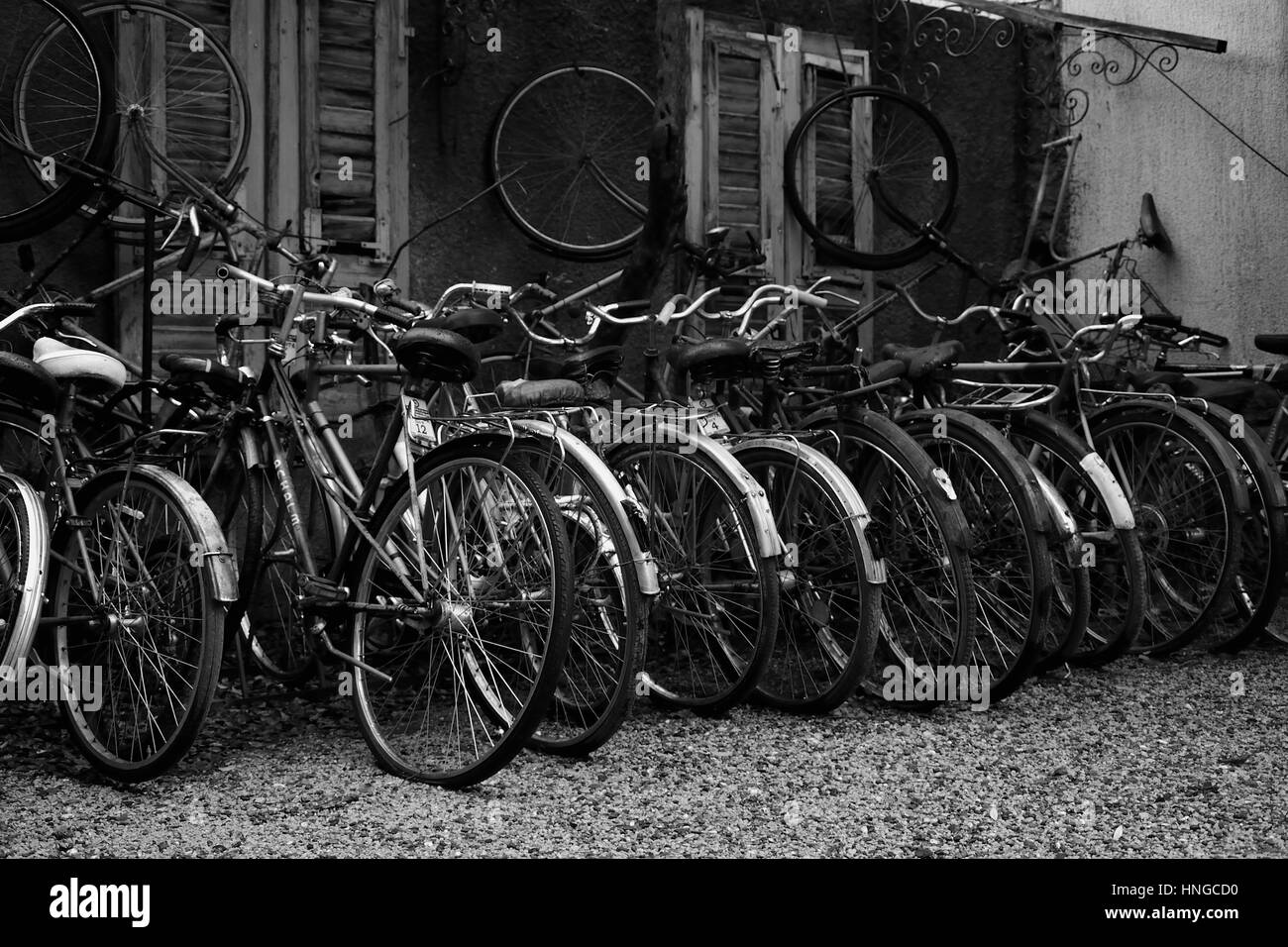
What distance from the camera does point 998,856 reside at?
3.57 meters

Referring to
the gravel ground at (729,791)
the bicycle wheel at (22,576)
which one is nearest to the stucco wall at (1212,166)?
the gravel ground at (729,791)

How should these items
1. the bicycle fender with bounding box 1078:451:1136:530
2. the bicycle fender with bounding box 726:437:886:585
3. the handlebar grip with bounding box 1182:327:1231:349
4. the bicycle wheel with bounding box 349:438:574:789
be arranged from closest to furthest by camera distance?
1. the bicycle wheel with bounding box 349:438:574:789
2. the bicycle fender with bounding box 726:437:886:585
3. the bicycle fender with bounding box 1078:451:1136:530
4. the handlebar grip with bounding box 1182:327:1231:349

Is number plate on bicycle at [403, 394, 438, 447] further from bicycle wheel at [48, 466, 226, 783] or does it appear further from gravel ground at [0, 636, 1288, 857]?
gravel ground at [0, 636, 1288, 857]

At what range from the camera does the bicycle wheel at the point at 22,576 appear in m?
3.91

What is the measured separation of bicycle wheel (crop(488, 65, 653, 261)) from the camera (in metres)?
7.17

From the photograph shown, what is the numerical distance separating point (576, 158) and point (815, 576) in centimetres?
314

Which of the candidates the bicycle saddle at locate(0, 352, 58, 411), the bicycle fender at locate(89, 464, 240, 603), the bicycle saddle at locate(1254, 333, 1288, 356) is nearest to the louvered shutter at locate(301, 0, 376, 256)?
the bicycle saddle at locate(0, 352, 58, 411)

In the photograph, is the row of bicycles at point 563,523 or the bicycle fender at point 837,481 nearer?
the row of bicycles at point 563,523

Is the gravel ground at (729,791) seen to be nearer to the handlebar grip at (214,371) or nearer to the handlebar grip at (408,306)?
the handlebar grip at (214,371)

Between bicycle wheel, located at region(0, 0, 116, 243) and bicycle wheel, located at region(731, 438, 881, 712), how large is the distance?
8.85ft

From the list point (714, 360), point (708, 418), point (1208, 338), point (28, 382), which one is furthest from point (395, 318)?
point (1208, 338)

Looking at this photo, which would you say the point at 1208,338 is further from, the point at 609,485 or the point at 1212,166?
the point at 609,485

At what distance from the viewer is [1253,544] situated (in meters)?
6.42

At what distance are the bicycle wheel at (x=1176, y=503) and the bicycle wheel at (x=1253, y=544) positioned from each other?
9 cm
